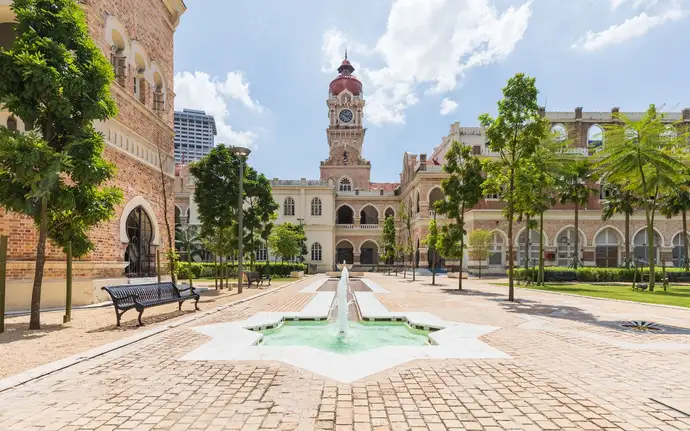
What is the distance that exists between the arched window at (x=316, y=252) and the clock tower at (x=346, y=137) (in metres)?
10.6

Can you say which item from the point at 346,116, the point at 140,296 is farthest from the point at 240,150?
the point at 346,116

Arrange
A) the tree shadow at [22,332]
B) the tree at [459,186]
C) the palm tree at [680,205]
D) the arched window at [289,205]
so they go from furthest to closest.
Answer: the arched window at [289,205]
the palm tree at [680,205]
the tree at [459,186]
the tree shadow at [22,332]

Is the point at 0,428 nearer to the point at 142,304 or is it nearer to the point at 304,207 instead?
the point at 142,304

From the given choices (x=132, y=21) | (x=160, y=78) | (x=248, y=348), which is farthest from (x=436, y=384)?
(x=160, y=78)

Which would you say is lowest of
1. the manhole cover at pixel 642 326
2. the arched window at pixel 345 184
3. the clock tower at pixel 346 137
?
the manhole cover at pixel 642 326

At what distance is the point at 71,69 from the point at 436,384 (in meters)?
9.84

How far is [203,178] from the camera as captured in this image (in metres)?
20.8

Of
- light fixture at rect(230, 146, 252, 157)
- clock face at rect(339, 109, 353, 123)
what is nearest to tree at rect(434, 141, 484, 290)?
light fixture at rect(230, 146, 252, 157)

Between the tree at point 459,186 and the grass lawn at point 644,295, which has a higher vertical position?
the tree at point 459,186

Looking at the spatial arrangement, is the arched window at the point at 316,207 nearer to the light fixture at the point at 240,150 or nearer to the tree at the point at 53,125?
the light fixture at the point at 240,150

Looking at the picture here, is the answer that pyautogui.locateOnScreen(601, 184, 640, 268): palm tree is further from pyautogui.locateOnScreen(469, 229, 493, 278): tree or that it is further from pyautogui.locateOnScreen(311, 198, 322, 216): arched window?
pyautogui.locateOnScreen(311, 198, 322, 216): arched window

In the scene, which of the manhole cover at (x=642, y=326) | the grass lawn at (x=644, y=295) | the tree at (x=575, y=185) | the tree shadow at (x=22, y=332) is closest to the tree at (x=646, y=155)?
the grass lawn at (x=644, y=295)

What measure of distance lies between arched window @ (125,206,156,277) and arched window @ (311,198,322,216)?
114 feet

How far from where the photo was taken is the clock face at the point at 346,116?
62.1 meters
